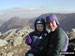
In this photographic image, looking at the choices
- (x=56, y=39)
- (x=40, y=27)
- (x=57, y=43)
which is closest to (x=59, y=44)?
(x=57, y=43)

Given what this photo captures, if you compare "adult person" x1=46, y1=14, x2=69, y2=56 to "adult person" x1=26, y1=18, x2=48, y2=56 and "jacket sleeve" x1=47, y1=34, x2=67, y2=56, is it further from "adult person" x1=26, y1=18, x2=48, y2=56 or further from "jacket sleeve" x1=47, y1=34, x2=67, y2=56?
"adult person" x1=26, y1=18, x2=48, y2=56

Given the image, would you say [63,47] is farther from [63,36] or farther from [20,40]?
[20,40]

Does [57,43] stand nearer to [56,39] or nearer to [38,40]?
[56,39]

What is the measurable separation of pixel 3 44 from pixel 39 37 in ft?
55.5

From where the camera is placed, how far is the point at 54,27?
503 cm

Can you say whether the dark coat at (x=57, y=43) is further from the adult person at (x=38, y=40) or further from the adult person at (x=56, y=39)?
the adult person at (x=38, y=40)

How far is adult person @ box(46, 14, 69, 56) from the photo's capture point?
470cm

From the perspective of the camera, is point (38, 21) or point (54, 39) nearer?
point (54, 39)

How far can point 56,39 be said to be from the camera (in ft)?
15.8

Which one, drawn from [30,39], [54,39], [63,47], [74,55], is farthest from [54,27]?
[30,39]

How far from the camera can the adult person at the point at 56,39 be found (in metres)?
4.70

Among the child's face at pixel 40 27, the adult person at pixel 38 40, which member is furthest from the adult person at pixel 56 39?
the child's face at pixel 40 27

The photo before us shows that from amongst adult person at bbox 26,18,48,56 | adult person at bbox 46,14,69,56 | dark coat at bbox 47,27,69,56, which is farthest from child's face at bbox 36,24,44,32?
dark coat at bbox 47,27,69,56

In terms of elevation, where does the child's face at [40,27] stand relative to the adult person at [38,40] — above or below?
above
